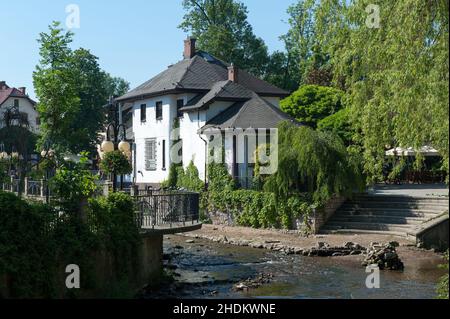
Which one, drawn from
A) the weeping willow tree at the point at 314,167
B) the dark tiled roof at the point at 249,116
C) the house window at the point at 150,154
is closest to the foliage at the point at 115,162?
the weeping willow tree at the point at 314,167

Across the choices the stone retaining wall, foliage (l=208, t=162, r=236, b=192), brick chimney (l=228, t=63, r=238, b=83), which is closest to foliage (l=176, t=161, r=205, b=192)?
foliage (l=208, t=162, r=236, b=192)

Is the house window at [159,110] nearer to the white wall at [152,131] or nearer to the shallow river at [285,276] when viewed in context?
the white wall at [152,131]

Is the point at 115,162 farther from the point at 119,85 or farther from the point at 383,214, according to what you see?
the point at 119,85

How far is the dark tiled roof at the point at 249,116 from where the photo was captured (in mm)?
34781

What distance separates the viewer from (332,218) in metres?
28.5

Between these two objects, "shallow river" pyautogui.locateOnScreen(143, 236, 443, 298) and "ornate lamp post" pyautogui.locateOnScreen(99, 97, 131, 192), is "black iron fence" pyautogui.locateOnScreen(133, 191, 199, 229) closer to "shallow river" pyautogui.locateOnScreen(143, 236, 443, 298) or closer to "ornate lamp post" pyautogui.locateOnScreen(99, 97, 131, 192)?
"ornate lamp post" pyautogui.locateOnScreen(99, 97, 131, 192)

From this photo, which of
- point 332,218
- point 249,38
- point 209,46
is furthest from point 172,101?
point 249,38

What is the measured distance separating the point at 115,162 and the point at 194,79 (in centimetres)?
2390

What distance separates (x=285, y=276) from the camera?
18938 mm

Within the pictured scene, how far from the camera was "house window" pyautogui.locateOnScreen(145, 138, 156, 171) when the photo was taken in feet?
140

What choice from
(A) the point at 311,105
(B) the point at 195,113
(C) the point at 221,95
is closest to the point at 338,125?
(A) the point at 311,105

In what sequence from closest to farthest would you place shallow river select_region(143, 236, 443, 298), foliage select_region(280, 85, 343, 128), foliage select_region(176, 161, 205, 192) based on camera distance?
shallow river select_region(143, 236, 443, 298), foliage select_region(176, 161, 205, 192), foliage select_region(280, 85, 343, 128)

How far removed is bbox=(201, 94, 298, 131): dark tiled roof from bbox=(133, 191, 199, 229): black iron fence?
1577 centimetres

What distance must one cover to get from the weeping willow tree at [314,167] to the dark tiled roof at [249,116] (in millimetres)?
5552
